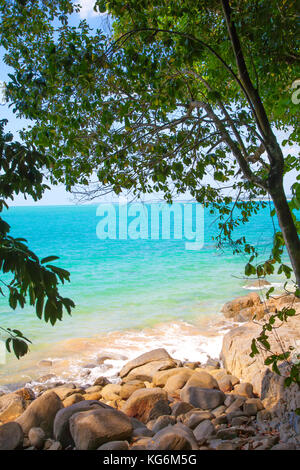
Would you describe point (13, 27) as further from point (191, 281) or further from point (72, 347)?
point (191, 281)

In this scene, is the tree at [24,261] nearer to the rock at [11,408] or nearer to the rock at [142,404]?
the rock at [142,404]

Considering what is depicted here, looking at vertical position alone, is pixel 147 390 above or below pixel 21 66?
below

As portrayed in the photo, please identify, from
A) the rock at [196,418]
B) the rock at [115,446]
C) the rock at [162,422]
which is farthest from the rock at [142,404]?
the rock at [115,446]

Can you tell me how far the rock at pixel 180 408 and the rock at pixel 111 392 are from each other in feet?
4.35

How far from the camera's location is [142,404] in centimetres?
450

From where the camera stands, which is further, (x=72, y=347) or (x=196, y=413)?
(x=72, y=347)

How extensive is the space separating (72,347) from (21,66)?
6.09 m

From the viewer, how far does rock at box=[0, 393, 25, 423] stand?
4.77 metres

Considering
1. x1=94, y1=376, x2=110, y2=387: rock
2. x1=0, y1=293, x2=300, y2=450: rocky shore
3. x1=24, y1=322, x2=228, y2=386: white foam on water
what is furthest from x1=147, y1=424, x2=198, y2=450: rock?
x1=24, y1=322, x2=228, y2=386: white foam on water

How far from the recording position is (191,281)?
16.0 metres

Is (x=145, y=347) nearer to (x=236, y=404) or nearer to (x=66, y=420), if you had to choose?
(x=236, y=404)
